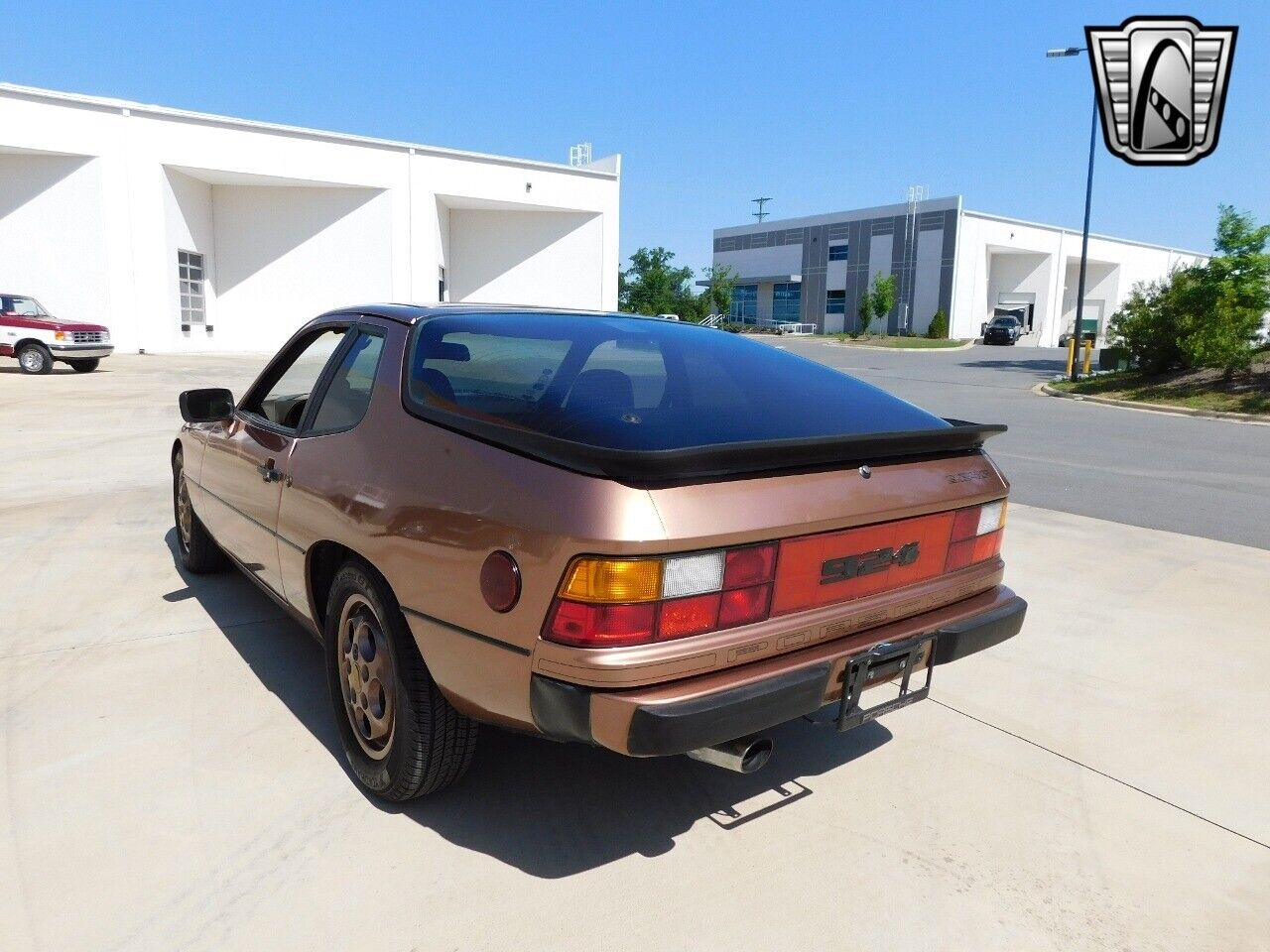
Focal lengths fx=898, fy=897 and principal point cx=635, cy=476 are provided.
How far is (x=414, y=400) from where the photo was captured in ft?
8.98

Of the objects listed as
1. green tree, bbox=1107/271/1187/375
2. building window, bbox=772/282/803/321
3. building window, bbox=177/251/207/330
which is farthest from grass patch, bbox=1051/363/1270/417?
building window, bbox=772/282/803/321

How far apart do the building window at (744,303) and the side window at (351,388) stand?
69833 mm

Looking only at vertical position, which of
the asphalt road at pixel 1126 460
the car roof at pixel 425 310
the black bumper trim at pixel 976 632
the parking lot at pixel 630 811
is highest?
the car roof at pixel 425 310

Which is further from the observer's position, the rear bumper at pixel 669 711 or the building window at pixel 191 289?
the building window at pixel 191 289

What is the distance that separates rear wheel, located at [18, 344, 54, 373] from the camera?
1947 cm

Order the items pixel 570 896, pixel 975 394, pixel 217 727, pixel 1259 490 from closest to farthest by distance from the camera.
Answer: pixel 570 896 → pixel 217 727 → pixel 1259 490 → pixel 975 394

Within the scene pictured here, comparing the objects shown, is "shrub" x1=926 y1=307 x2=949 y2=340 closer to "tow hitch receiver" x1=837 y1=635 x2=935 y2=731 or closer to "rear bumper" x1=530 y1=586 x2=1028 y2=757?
"tow hitch receiver" x1=837 y1=635 x2=935 y2=731

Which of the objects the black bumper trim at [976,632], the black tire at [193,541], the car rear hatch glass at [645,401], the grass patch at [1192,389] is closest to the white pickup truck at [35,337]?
the black tire at [193,541]

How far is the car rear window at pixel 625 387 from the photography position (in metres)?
2.53

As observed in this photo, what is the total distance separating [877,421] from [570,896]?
1706mm

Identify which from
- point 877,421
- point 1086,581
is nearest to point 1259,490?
point 1086,581

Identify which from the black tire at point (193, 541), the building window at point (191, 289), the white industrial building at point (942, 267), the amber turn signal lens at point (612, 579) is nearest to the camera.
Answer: the amber turn signal lens at point (612, 579)

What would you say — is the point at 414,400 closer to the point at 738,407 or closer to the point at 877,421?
the point at 738,407

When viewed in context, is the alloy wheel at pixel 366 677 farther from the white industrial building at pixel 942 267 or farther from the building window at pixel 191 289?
the white industrial building at pixel 942 267
